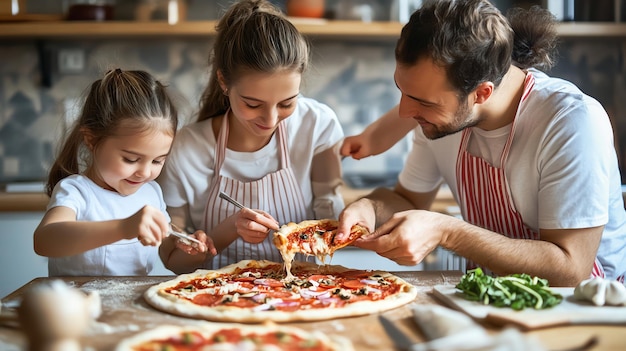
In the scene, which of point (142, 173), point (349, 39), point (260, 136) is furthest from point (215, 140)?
point (349, 39)

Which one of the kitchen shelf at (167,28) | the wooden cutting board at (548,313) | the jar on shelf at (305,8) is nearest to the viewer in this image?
the wooden cutting board at (548,313)

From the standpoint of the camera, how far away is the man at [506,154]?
90.6 inches

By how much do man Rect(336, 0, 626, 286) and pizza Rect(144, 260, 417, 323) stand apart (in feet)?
0.47

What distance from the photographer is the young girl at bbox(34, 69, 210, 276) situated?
96.5 inches

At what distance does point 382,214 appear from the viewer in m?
2.82

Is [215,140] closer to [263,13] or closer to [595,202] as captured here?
[263,13]

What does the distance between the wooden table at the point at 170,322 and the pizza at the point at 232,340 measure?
0.25 feet

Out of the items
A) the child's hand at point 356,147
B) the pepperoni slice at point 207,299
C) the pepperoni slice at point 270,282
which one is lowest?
Result: the pepperoni slice at point 270,282

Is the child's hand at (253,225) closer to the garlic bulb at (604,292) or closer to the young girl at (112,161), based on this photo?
the young girl at (112,161)

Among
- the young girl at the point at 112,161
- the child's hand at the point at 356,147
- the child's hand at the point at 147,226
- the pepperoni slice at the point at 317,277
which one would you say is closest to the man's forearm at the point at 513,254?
the pepperoni slice at the point at 317,277

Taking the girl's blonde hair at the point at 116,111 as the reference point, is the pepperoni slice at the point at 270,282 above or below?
below

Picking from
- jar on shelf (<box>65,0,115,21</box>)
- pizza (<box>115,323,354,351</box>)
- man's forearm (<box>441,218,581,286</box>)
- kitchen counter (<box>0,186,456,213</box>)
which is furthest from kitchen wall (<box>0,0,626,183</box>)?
pizza (<box>115,323,354,351</box>)

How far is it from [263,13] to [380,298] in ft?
3.58

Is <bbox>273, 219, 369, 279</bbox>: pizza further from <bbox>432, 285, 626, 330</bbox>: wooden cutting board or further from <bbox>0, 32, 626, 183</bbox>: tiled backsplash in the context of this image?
<bbox>0, 32, 626, 183</bbox>: tiled backsplash
